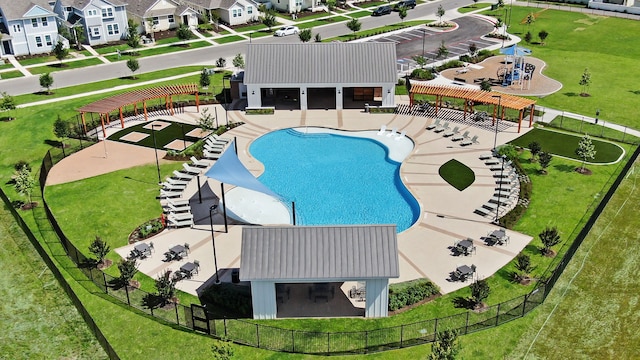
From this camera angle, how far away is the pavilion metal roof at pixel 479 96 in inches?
2248

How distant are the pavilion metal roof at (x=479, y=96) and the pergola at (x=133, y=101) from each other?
23.7 metres

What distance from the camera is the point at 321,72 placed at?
2411 inches

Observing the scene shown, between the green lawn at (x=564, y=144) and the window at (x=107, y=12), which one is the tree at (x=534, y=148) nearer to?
the green lawn at (x=564, y=144)

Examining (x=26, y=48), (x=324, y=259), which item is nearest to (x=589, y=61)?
(x=324, y=259)

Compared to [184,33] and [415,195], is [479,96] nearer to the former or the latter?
[415,195]

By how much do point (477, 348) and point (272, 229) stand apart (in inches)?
477

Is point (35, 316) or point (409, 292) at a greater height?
point (409, 292)

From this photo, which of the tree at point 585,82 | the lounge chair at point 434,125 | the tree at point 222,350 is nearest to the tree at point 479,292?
the tree at point 222,350

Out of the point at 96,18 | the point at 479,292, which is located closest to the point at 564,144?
the point at 479,292

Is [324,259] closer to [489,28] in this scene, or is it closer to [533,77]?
[533,77]

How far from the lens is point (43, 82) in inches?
2579

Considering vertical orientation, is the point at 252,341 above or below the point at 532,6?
below

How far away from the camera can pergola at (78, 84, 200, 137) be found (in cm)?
5594

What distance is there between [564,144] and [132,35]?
2293 inches
